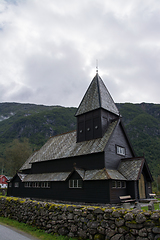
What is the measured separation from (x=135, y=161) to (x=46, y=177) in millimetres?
14130

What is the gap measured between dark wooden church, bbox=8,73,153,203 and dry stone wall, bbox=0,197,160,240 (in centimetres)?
1124

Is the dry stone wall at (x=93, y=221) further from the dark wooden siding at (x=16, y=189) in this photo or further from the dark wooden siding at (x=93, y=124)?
the dark wooden siding at (x=16, y=189)

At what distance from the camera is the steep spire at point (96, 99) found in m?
28.6

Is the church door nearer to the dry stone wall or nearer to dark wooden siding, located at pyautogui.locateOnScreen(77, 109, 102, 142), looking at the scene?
dark wooden siding, located at pyautogui.locateOnScreen(77, 109, 102, 142)

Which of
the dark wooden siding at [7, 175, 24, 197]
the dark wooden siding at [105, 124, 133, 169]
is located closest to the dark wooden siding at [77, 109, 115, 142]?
the dark wooden siding at [105, 124, 133, 169]

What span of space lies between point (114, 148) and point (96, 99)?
8291 mm

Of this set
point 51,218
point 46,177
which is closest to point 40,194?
point 46,177

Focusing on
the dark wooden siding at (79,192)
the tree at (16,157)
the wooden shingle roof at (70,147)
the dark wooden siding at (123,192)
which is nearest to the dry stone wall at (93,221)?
the dark wooden siding at (79,192)

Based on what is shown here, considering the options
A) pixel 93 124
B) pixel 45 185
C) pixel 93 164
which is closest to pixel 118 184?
pixel 93 164

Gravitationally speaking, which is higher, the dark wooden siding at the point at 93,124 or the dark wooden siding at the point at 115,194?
the dark wooden siding at the point at 93,124

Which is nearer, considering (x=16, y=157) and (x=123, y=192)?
(x=123, y=192)

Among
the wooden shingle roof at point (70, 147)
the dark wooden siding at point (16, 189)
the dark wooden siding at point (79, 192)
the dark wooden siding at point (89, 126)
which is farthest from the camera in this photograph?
the dark wooden siding at point (16, 189)

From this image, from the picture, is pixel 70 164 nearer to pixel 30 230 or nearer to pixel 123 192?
pixel 123 192

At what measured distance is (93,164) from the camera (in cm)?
2450
